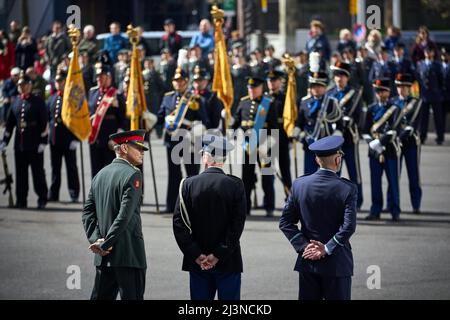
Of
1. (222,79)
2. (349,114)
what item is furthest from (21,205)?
(349,114)

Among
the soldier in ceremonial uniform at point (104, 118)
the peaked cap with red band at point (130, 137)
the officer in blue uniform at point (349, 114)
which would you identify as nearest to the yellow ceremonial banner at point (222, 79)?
the soldier in ceremonial uniform at point (104, 118)

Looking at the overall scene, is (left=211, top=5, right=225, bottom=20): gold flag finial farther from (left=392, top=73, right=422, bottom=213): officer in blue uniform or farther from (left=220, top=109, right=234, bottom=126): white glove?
(left=392, top=73, right=422, bottom=213): officer in blue uniform

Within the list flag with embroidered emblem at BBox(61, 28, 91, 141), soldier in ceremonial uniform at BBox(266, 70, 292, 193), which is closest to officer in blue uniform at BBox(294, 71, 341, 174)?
soldier in ceremonial uniform at BBox(266, 70, 292, 193)

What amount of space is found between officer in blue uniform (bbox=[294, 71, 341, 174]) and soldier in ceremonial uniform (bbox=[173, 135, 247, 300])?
700 cm

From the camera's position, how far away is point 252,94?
1691cm

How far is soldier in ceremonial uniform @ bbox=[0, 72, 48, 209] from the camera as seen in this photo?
58.1ft

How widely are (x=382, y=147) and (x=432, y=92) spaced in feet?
27.5

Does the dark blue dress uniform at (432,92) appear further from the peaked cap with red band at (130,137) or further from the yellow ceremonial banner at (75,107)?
the peaked cap with red band at (130,137)

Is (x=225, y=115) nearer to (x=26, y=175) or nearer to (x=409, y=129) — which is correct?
(x=409, y=129)

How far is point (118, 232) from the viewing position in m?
9.66
